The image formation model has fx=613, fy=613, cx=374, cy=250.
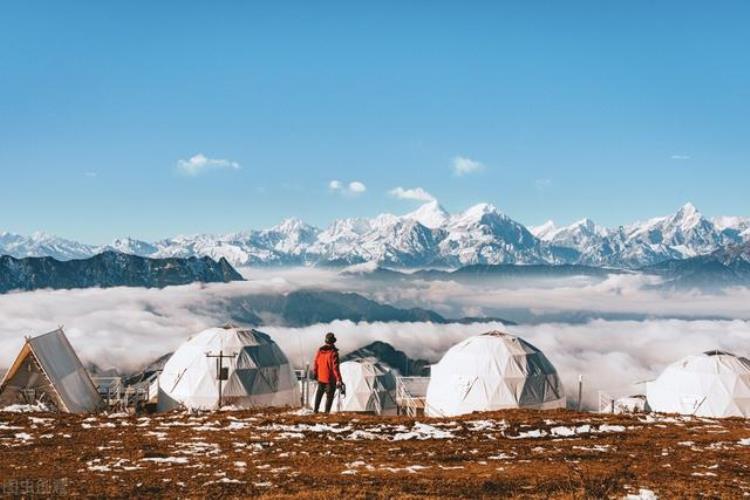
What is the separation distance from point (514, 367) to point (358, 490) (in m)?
38.2

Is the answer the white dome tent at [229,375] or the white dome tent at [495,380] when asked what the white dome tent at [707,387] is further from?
the white dome tent at [229,375]

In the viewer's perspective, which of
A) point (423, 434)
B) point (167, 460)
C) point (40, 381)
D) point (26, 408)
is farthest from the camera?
point (40, 381)

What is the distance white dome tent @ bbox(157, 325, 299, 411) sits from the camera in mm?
48688

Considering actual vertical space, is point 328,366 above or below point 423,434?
above

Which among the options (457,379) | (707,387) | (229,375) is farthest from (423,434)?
(707,387)

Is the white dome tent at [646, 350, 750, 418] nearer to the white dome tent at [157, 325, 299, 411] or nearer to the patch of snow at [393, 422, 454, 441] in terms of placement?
the white dome tent at [157, 325, 299, 411]

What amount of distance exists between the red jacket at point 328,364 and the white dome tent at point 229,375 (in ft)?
76.1

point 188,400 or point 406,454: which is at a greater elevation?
point 406,454

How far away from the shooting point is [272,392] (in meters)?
50.3

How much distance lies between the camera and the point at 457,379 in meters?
51.0

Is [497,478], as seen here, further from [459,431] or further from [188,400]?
[188,400]

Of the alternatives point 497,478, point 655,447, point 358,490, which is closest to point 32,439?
point 358,490

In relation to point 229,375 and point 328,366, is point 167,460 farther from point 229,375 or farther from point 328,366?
point 229,375

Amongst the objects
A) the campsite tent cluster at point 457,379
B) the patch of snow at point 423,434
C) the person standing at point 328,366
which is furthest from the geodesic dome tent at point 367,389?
the patch of snow at point 423,434
